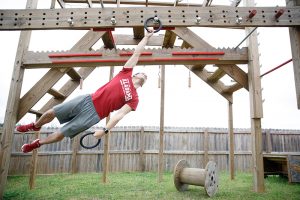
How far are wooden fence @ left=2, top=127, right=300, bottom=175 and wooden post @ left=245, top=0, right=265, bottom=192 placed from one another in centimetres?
608

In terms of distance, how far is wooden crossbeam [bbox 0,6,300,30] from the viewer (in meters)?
2.67

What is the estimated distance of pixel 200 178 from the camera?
5.54 metres

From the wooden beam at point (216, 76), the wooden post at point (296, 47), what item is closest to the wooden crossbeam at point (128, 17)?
the wooden post at point (296, 47)

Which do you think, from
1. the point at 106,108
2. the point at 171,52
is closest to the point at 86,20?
the point at 106,108

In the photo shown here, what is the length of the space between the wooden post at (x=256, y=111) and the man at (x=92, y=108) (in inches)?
112

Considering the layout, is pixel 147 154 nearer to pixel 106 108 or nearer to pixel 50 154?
pixel 50 154

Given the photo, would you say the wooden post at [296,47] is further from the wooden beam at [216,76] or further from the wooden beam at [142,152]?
the wooden beam at [142,152]

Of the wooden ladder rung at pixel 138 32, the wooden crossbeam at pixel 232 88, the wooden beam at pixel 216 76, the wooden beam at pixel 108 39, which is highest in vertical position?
the wooden ladder rung at pixel 138 32

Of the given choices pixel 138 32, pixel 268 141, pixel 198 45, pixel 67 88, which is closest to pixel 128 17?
pixel 198 45

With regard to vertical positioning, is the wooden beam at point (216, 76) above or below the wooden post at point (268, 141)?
above

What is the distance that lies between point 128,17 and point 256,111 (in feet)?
11.3

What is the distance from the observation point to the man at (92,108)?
296 centimetres

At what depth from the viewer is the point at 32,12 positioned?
107 inches

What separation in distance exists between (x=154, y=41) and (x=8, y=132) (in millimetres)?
4267
